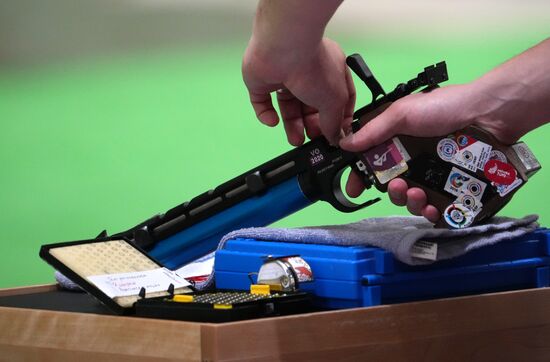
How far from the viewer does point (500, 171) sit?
957 mm

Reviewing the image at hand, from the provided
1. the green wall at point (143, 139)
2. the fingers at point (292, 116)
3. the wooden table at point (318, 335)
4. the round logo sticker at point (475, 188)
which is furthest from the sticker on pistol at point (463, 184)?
the green wall at point (143, 139)

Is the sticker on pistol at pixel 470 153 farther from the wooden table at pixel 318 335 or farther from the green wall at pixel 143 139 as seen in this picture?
→ the green wall at pixel 143 139

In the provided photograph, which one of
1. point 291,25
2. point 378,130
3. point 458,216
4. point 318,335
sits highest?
point 291,25

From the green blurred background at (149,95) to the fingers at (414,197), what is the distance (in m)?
0.89

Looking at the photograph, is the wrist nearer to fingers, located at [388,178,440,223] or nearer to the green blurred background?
fingers, located at [388,178,440,223]

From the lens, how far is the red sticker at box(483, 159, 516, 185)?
0.96 meters

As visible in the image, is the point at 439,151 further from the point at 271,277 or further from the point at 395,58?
the point at 395,58

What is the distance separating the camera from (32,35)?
2.03 meters

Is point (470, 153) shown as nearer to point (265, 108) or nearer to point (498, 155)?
point (498, 155)

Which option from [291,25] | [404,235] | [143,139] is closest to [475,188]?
[404,235]

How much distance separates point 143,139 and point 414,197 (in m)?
1.05

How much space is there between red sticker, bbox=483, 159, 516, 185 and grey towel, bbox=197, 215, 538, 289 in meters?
0.05

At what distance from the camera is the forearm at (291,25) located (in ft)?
2.92

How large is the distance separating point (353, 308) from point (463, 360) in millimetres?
145
